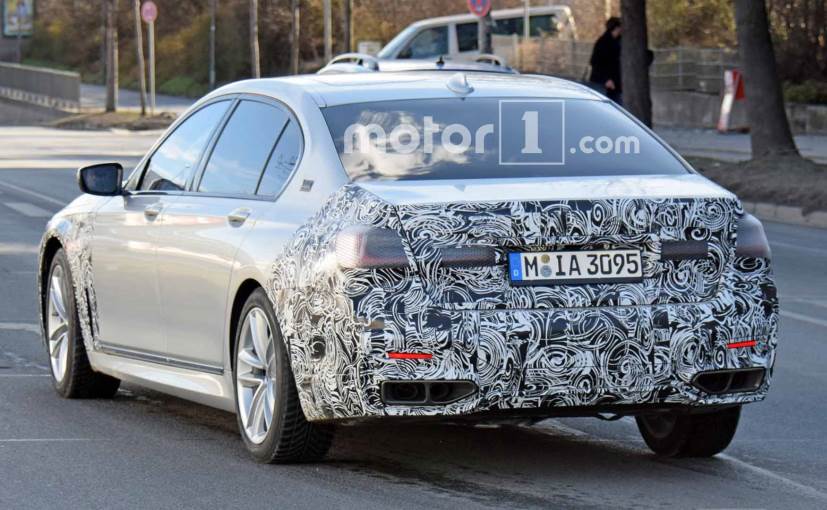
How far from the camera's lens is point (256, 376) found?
6961 mm

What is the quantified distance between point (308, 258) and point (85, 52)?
110 metres

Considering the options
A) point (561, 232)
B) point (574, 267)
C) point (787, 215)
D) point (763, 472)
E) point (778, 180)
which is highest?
point (561, 232)

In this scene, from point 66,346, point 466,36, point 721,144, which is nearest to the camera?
point 66,346

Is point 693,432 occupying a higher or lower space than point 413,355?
lower

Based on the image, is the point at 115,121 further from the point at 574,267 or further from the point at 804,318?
the point at 574,267

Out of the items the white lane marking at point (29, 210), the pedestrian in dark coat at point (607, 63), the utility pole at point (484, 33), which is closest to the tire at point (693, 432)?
the white lane marking at point (29, 210)

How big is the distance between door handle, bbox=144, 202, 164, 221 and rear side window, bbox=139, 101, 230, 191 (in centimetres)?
11

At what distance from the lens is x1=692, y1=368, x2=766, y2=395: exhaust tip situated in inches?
253

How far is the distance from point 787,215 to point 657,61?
79.8 feet

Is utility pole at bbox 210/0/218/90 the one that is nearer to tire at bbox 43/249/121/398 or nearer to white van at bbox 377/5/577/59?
white van at bbox 377/5/577/59

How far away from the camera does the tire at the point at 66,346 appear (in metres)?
8.62

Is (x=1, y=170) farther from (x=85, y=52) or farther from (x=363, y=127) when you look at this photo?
(x=85, y=52)

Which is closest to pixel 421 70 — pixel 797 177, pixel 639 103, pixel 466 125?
pixel 466 125

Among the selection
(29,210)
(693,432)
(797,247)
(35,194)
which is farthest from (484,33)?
(693,432)
